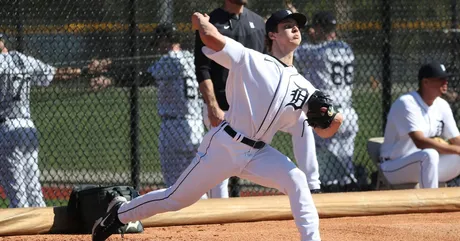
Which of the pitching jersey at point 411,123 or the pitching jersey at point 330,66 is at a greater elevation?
the pitching jersey at point 330,66

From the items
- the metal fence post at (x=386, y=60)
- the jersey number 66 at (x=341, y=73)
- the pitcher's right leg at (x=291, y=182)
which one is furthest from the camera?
the metal fence post at (x=386, y=60)

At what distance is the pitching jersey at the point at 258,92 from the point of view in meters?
4.46

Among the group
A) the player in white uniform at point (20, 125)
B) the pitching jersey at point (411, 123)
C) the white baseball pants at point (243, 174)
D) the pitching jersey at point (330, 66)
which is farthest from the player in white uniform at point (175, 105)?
the white baseball pants at point (243, 174)

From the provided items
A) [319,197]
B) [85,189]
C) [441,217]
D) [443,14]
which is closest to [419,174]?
[441,217]

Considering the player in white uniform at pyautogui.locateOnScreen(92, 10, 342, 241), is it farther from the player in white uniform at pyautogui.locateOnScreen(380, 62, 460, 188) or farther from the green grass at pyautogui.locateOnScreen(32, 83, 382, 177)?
the player in white uniform at pyautogui.locateOnScreen(380, 62, 460, 188)

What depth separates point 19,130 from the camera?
660 centimetres

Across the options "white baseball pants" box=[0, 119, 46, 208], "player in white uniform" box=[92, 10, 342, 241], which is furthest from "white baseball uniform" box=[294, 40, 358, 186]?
"player in white uniform" box=[92, 10, 342, 241]

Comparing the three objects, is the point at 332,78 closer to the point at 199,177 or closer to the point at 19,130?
the point at 19,130

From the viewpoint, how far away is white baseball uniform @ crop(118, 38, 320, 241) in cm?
443

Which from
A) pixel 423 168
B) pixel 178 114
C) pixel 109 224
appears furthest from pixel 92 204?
pixel 423 168

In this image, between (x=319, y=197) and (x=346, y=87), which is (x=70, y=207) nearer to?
(x=319, y=197)

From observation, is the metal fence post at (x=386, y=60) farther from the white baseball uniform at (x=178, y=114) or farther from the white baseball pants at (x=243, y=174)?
the white baseball pants at (x=243, y=174)

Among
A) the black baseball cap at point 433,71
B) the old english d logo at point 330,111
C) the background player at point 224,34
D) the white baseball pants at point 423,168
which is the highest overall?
the background player at point 224,34

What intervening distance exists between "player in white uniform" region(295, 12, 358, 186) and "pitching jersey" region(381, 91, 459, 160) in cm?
46
